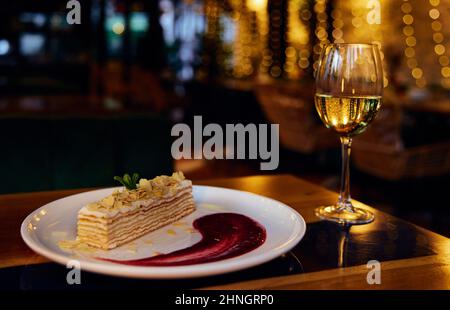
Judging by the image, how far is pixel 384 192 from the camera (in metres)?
4.43

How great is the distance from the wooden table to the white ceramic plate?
33 millimetres

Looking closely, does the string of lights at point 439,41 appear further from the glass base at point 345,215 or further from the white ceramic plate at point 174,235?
the white ceramic plate at point 174,235

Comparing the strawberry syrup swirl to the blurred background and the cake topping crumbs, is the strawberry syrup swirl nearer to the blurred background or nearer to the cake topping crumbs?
the cake topping crumbs

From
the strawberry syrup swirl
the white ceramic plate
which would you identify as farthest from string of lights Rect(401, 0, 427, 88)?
the strawberry syrup swirl

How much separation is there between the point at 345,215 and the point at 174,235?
0.37m

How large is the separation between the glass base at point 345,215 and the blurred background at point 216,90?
4.81 ft

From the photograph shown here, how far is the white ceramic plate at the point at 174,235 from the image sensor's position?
66 centimetres

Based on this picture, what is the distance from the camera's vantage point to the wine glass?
1.01 meters

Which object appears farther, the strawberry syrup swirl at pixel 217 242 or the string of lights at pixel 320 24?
the string of lights at pixel 320 24

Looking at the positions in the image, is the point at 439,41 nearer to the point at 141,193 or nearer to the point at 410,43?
the point at 410,43

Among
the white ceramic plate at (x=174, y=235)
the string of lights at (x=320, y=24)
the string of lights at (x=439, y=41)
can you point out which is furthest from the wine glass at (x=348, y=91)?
the string of lights at (x=320, y=24)

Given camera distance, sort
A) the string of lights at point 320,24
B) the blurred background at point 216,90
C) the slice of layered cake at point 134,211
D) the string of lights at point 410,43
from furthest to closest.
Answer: the string of lights at point 320,24 → the string of lights at point 410,43 → the blurred background at point 216,90 → the slice of layered cake at point 134,211
